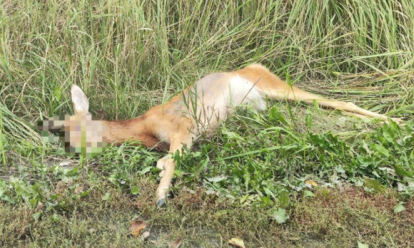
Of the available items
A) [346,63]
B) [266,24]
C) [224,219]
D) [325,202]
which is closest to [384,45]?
[346,63]

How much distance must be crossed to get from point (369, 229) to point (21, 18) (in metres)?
3.64

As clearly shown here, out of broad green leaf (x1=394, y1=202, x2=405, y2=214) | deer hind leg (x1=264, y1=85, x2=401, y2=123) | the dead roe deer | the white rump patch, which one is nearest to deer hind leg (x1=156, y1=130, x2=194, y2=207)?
the dead roe deer

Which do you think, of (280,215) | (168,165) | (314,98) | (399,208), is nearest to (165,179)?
(168,165)

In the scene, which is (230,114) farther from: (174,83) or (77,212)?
(77,212)

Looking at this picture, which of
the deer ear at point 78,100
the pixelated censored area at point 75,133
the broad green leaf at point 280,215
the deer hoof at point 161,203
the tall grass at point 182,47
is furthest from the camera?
the tall grass at point 182,47

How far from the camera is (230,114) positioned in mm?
5836

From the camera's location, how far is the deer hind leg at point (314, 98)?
597cm

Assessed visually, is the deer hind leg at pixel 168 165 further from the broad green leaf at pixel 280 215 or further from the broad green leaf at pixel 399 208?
the broad green leaf at pixel 399 208

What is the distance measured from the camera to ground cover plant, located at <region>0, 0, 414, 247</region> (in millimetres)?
4355

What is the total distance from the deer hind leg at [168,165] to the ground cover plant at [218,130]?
74 millimetres

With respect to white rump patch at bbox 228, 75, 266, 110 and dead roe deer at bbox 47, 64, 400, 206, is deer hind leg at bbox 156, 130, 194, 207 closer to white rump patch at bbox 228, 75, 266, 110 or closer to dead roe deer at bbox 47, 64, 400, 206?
dead roe deer at bbox 47, 64, 400, 206

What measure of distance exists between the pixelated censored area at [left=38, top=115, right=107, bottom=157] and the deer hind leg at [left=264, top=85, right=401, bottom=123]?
5.46 ft

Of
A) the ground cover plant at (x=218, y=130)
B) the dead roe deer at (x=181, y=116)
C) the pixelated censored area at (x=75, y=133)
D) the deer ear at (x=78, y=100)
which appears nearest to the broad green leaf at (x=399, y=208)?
the ground cover plant at (x=218, y=130)

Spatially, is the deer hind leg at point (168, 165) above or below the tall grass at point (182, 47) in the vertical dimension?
below
